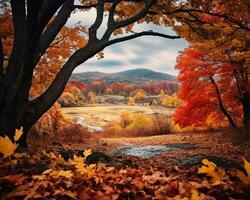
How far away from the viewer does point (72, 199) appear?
2.67 meters

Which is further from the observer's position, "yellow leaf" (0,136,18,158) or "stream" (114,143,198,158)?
"stream" (114,143,198,158)

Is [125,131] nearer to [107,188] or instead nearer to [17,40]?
[17,40]

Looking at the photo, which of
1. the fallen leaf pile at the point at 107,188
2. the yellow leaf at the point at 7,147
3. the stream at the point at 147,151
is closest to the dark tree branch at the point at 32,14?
the fallen leaf pile at the point at 107,188

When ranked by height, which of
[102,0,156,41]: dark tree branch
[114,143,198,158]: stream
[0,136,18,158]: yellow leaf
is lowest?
[114,143,198,158]: stream

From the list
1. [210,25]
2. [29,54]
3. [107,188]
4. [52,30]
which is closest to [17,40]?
[29,54]

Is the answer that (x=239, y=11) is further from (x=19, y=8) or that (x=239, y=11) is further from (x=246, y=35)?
(x=19, y=8)

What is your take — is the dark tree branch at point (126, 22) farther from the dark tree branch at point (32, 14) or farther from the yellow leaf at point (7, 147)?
the yellow leaf at point (7, 147)

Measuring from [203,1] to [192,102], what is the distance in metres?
10.4

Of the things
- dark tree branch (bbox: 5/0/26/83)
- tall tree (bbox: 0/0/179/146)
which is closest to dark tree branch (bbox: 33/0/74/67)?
tall tree (bbox: 0/0/179/146)

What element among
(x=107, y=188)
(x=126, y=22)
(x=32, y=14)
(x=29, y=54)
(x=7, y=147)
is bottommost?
(x=107, y=188)

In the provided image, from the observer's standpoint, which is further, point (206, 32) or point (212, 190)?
point (206, 32)

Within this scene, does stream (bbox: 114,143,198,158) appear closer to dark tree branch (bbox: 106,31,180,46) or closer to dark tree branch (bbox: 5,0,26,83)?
dark tree branch (bbox: 106,31,180,46)

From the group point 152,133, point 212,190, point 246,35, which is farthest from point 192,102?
point 212,190

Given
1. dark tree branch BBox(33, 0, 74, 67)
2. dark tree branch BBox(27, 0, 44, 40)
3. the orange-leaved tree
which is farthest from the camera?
the orange-leaved tree
